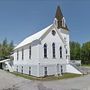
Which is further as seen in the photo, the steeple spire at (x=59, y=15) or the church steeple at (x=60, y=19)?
the steeple spire at (x=59, y=15)

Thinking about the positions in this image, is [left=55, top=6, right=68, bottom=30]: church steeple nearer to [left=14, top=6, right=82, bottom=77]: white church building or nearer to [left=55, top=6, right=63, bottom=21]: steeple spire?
[left=55, top=6, right=63, bottom=21]: steeple spire

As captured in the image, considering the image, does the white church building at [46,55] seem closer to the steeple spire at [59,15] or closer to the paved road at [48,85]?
the paved road at [48,85]

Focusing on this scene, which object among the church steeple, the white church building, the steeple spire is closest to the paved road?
the white church building

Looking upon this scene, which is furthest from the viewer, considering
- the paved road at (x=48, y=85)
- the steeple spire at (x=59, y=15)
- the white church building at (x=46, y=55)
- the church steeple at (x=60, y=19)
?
the steeple spire at (x=59, y=15)

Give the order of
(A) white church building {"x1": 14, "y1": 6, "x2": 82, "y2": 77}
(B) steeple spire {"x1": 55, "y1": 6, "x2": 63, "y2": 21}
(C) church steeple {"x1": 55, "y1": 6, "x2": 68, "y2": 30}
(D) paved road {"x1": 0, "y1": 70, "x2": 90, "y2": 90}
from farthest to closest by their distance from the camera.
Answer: (B) steeple spire {"x1": 55, "y1": 6, "x2": 63, "y2": 21} < (C) church steeple {"x1": 55, "y1": 6, "x2": 68, "y2": 30} < (A) white church building {"x1": 14, "y1": 6, "x2": 82, "y2": 77} < (D) paved road {"x1": 0, "y1": 70, "x2": 90, "y2": 90}

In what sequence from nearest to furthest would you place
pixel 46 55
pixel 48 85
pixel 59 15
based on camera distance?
pixel 48 85 < pixel 46 55 < pixel 59 15

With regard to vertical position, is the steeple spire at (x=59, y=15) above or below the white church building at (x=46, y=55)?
above

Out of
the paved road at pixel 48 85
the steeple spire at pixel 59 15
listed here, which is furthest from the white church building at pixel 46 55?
the steeple spire at pixel 59 15

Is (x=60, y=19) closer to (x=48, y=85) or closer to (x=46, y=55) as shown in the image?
(x=46, y=55)

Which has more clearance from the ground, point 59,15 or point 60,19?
point 59,15

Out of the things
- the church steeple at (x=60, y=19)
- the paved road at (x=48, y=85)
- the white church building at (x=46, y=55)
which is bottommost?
the paved road at (x=48, y=85)

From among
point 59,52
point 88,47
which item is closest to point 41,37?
point 59,52

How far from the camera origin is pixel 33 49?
28922 mm

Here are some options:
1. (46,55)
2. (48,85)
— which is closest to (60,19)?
(46,55)
